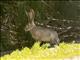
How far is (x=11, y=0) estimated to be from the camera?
1556 mm

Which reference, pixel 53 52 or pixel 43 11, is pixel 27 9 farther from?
pixel 53 52

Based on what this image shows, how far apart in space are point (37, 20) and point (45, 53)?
0.72 ft

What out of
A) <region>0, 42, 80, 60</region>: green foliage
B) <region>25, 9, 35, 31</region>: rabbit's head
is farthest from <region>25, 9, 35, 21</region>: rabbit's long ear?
<region>0, 42, 80, 60</region>: green foliage

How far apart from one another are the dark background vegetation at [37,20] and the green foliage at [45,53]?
5cm

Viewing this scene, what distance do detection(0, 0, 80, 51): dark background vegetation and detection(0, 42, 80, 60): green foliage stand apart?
5cm

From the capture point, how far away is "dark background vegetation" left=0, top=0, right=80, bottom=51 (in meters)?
1.57

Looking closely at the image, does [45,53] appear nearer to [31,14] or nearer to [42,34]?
[42,34]

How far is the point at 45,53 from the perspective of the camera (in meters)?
1.52

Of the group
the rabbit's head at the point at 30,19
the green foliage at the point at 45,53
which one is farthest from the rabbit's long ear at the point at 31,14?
the green foliage at the point at 45,53

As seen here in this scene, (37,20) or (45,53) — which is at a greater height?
(37,20)

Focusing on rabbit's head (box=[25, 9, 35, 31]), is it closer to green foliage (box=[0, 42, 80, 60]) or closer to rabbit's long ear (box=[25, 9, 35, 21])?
rabbit's long ear (box=[25, 9, 35, 21])

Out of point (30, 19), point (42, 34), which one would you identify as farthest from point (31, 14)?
point (42, 34)

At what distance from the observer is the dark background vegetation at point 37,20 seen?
1.57 m

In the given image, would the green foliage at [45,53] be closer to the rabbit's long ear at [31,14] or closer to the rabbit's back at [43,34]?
the rabbit's back at [43,34]
